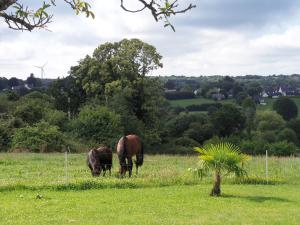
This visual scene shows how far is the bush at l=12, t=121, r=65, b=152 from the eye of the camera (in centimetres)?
4444

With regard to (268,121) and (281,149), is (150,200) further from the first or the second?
(268,121)

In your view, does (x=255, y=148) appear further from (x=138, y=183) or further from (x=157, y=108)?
(x=138, y=183)

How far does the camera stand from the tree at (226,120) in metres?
79.8

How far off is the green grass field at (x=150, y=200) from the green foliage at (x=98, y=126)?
27.2m

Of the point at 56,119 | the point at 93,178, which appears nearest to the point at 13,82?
the point at 56,119

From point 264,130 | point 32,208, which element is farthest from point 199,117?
point 32,208

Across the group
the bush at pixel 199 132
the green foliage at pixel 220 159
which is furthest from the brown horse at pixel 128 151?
the bush at pixel 199 132

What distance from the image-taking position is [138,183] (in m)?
19.4

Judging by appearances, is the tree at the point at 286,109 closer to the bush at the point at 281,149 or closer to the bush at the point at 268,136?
the bush at the point at 268,136

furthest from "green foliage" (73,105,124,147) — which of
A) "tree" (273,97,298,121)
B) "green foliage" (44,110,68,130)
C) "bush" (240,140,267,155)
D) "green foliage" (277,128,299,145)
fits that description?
"tree" (273,97,298,121)

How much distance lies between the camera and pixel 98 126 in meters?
51.8

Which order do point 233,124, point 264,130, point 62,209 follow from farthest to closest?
point 264,130 → point 233,124 → point 62,209

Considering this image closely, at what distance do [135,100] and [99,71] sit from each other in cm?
515

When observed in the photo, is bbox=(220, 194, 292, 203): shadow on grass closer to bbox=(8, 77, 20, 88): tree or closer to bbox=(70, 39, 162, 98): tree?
bbox=(70, 39, 162, 98): tree
